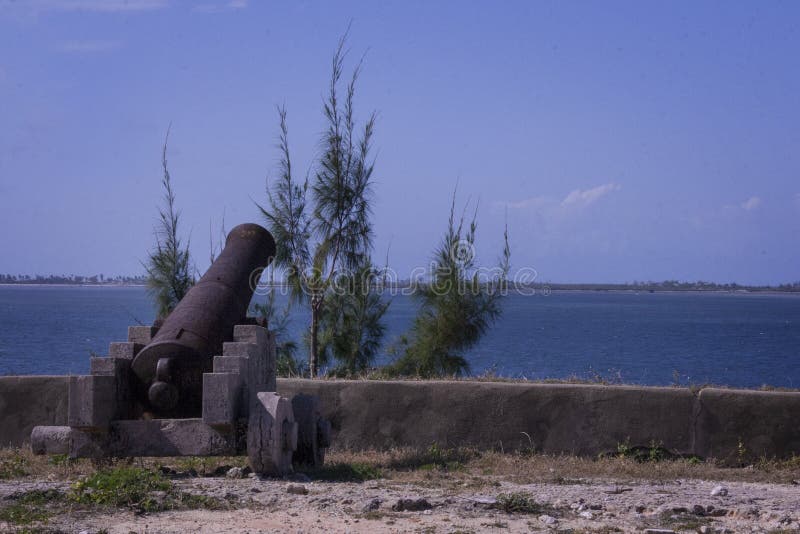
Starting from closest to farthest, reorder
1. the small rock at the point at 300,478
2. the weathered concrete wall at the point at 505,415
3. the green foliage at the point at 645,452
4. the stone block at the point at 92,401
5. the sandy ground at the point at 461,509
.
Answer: the sandy ground at the point at 461,509 < the small rock at the point at 300,478 < the stone block at the point at 92,401 < the green foliage at the point at 645,452 < the weathered concrete wall at the point at 505,415

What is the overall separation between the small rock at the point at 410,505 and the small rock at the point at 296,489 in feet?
2.43

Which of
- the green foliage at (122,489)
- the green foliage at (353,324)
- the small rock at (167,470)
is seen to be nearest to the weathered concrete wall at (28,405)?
the small rock at (167,470)

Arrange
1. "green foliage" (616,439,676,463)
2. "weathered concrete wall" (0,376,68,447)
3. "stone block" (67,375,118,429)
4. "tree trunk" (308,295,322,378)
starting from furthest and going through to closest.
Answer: "tree trunk" (308,295,322,378) < "weathered concrete wall" (0,376,68,447) < "green foliage" (616,439,676,463) < "stone block" (67,375,118,429)

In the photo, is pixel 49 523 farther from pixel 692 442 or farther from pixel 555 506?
pixel 692 442

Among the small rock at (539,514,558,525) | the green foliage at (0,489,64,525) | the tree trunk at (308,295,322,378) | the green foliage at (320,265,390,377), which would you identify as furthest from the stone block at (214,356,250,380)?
the green foliage at (320,265,390,377)

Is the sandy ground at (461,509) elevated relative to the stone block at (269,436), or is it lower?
lower

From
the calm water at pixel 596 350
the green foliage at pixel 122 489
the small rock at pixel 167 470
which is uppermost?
the green foliage at pixel 122 489

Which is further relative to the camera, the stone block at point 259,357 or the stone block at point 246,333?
the stone block at point 246,333

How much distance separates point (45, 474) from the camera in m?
7.27

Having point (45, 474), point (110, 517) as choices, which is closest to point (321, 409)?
point (45, 474)

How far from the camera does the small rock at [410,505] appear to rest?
5816mm

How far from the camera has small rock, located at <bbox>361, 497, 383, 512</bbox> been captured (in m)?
5.82

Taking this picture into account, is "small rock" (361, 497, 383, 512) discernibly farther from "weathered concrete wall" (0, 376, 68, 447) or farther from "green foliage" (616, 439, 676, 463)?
"weathered concrete wall" (0, 376, 68, 447)

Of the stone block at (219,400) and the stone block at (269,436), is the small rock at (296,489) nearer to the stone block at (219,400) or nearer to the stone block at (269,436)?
the stone block at (269,436)
